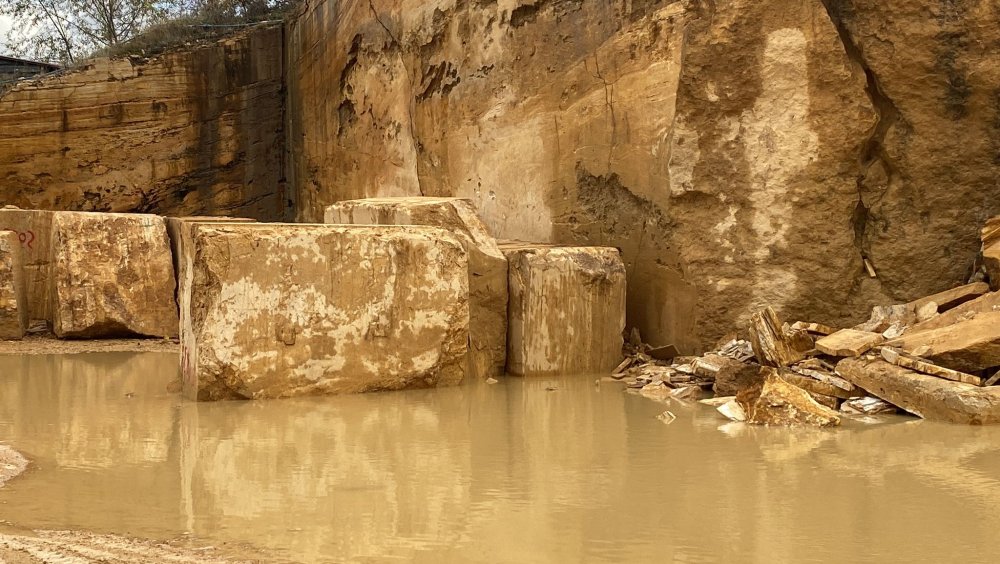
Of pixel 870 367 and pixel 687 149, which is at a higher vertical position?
pixel 687 149

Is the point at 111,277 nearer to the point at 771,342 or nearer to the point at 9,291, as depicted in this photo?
the point at 9,291

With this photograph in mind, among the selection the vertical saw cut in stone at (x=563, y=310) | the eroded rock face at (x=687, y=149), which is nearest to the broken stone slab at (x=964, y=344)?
the eroded rock face at (x=687, y=149)

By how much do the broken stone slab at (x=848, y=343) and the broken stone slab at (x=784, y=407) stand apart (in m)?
0.36

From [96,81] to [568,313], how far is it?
743cm

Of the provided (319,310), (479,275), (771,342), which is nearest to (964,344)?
(771,342)

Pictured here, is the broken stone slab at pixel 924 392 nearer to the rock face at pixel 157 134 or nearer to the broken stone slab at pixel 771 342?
the broken stone slab at pixel 771 342

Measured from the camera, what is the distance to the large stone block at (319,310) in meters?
4.25

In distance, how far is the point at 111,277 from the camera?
646 cm

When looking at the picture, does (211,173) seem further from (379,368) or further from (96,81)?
(379,368)

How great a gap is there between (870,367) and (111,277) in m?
4.56

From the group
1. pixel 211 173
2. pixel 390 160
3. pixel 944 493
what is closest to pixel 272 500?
pixel 944 493

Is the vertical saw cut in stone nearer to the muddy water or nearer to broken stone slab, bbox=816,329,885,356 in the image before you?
the muddy water

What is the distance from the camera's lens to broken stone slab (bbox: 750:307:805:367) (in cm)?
437

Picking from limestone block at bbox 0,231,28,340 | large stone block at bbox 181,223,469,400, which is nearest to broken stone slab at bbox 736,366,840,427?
large stone block at bbox 181,223,469,400
